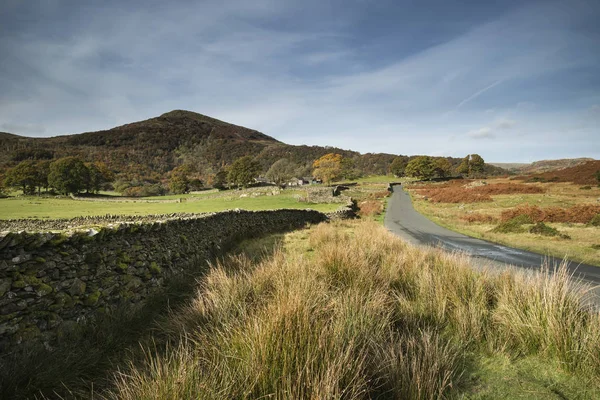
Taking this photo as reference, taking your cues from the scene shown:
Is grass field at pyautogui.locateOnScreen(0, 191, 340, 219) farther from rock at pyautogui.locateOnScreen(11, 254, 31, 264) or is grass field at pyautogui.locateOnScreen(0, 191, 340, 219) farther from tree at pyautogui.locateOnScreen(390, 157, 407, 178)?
tree at pyautogui.locateOnScreen(390, 157, 407, 178)

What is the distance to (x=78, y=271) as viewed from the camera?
4773mm

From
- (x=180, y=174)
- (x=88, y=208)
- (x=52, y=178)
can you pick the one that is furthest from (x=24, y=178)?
(x=88, y=208)

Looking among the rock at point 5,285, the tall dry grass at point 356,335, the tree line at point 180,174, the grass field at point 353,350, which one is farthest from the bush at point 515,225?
the tree line at point 180,174

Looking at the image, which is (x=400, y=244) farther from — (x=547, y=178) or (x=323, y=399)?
(x=547, y=178)

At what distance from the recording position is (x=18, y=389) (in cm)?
300

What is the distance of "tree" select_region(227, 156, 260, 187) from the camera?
7506 cm

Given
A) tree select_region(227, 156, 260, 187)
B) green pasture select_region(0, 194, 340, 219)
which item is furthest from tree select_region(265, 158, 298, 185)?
green pasture select_region(0, 194, 340, 219)

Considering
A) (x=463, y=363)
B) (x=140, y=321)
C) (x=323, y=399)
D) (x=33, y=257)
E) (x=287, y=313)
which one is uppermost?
(x=33, y=257)

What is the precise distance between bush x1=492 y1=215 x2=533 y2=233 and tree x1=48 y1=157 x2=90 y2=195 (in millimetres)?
72374

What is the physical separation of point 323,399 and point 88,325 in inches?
171

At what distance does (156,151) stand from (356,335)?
555 ft

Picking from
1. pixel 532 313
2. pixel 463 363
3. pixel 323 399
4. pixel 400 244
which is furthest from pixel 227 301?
pixel 400 244

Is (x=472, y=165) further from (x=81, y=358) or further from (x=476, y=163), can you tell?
(x=81, y=358)

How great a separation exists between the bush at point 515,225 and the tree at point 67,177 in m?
72.4
